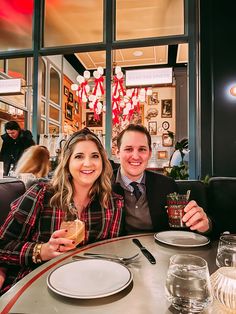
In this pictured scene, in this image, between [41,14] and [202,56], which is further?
[41,14]

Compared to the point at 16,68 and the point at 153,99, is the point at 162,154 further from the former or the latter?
the point at 16,68

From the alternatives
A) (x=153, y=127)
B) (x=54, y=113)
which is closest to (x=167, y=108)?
(x=153, y=127)

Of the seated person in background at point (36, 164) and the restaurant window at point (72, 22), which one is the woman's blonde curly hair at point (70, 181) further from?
the restaurant window at point (72, 22)

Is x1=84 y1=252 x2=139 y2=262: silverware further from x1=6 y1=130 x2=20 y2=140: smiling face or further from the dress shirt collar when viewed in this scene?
x1=6 y1=130 x2=20 y2=140: smiling face

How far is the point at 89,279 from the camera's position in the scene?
2.45ft

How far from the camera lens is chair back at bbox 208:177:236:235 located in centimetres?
184

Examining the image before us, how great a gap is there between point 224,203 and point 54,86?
20.2 feet

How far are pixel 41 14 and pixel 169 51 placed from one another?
318 cm

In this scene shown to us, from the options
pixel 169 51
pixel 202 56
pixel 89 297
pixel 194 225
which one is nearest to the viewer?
pixel 89 297

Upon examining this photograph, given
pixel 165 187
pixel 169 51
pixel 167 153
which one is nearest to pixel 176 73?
pixel 169 51

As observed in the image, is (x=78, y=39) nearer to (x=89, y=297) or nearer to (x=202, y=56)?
(x=202, y=56)

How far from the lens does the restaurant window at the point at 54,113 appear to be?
6.86m

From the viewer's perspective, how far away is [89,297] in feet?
2.12

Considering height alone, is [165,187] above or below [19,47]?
below
